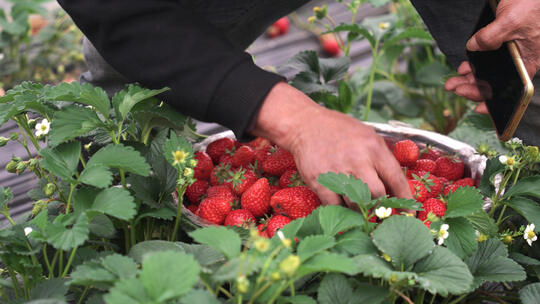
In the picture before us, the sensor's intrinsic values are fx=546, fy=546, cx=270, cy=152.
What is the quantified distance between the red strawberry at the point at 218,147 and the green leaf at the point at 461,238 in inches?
21.6

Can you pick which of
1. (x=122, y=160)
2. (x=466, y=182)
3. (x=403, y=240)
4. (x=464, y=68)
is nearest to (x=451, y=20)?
(x=464, y=68)

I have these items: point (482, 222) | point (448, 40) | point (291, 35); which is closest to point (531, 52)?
point (448, 40)

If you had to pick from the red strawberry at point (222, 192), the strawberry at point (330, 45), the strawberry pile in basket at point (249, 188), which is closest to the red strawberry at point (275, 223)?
the strawberry pile in basket at point (249, 188)

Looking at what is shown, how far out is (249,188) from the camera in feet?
3.43

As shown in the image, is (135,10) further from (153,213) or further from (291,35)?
(291,35)

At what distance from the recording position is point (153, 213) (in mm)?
880

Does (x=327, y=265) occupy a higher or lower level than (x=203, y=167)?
higher

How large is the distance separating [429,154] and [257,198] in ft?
1.46

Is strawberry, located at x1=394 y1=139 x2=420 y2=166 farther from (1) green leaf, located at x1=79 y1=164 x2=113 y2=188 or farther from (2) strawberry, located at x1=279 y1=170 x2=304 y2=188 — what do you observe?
(1) green leaf, located at x1=79 y1=164 x2=113 y2=188

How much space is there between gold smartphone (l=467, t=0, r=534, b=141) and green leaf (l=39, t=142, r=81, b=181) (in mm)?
767

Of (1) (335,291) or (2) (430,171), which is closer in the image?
(1) (335,291)

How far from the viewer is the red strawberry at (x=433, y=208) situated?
96 cm

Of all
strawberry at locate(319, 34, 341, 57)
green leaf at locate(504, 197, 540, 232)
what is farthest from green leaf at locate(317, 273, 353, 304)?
strawberry at locate(319, 34, 341, 57)

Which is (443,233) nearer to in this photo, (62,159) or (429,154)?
(429,154)
